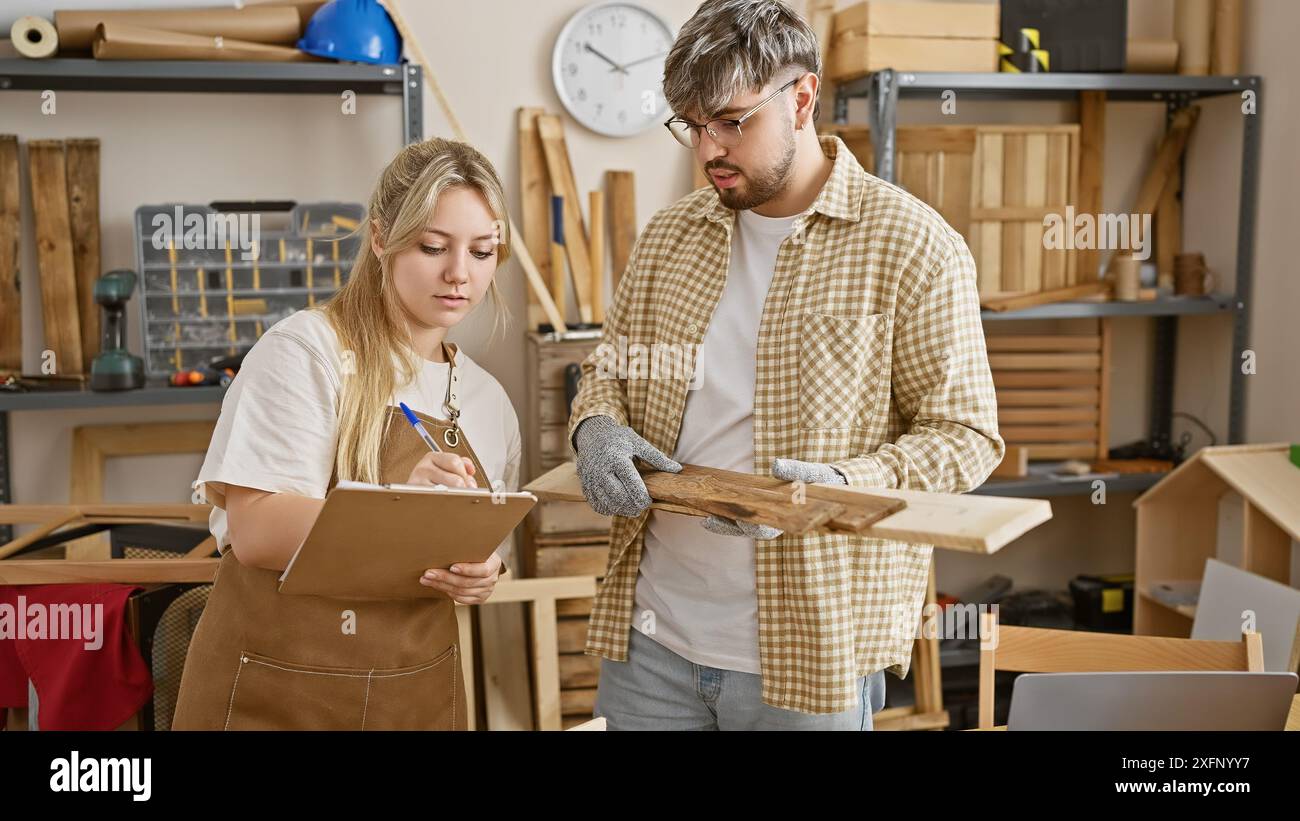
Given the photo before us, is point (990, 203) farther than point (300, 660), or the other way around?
point (990, 203)

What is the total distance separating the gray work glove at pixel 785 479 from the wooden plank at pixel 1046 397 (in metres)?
2.12

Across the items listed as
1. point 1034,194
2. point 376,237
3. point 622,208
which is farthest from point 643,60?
point 376,237

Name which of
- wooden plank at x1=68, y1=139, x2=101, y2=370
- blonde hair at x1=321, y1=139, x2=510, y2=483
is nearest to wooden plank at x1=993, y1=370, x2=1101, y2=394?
blonde hair at x1=321, y1=139, x2=510, y2=483

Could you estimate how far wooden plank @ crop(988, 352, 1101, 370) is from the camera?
133 inches

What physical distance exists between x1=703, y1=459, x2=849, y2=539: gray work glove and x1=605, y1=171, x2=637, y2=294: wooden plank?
2.01 meters

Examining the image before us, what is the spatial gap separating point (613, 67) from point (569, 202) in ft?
1.36

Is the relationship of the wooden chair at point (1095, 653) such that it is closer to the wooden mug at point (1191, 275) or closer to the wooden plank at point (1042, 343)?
the wooden plank at point (1042, 343)

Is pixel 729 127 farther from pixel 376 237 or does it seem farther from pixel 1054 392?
pixel 1054 392

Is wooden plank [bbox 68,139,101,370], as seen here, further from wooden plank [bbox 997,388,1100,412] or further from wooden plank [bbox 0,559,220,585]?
wooden plank [bbox 997,388,1100,412]

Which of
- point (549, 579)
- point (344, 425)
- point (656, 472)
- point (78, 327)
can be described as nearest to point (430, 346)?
point (344, 425)

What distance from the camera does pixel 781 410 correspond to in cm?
157

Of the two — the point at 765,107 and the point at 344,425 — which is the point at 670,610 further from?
the point at 765,107

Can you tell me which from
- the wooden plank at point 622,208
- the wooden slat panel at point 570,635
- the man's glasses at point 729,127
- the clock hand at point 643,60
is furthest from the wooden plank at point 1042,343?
the man's glasses at point 729,127

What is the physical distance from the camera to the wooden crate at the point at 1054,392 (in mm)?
3400
